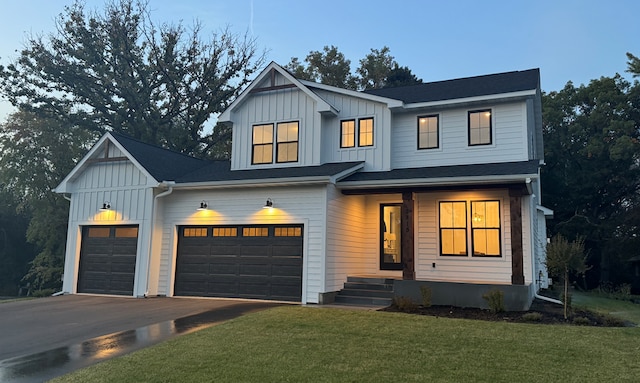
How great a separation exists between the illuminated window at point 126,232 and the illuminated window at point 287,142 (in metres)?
4.93

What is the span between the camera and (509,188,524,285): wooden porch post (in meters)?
10.7

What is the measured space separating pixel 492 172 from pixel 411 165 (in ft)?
9.25

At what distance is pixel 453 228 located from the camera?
1255 centimetres

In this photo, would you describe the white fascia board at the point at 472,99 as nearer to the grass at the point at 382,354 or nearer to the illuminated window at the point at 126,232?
the grass at the point at 382,354

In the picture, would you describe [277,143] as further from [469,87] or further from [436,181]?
[469,87]

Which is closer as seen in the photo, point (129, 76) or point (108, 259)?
point (108, 259)

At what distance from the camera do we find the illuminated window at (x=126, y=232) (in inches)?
568

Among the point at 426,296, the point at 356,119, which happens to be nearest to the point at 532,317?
the point at 426,296

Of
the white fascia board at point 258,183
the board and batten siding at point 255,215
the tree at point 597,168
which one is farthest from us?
the tree at point 597,168

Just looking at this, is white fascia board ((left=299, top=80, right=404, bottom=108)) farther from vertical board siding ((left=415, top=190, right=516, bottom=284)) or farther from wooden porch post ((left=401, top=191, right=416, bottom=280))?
wooden porch post ((left=401, top=191, right=416, bottom=280))

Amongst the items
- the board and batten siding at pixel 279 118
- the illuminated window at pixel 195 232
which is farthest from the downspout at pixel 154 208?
the board and batten siding at pixel 279 118

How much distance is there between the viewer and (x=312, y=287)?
476 inches

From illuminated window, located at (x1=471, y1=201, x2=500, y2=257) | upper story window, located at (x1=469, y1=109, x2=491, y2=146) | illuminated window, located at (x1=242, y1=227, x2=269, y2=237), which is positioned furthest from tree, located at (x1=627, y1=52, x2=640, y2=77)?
illuminated window, located at (x1=242, y1=227, x2=269, y2=237)

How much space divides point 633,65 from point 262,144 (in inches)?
867
